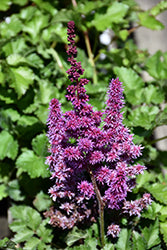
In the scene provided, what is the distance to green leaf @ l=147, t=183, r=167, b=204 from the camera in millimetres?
1619

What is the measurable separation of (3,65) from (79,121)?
110 cm

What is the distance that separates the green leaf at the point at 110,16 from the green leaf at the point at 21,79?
0.70 metres

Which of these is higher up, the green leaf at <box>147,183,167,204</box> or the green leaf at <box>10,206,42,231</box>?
the green leaf at <box>10,206,42,231</box>

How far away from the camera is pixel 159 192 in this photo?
1.67m

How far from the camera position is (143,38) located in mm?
3100

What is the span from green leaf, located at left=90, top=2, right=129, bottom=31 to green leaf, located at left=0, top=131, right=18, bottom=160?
42.3 inches

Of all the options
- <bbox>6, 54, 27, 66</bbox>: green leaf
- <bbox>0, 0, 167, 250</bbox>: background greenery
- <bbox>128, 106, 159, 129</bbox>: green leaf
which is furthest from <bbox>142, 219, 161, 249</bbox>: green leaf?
<bbox>6, 54, 27, 66</bbox>: green leaf

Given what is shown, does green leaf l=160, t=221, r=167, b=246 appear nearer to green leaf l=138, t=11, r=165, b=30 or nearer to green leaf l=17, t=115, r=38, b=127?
green leaf l=17, t=115, r=38, b=127

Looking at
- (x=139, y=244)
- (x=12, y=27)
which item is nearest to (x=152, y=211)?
(x=139, y=244)

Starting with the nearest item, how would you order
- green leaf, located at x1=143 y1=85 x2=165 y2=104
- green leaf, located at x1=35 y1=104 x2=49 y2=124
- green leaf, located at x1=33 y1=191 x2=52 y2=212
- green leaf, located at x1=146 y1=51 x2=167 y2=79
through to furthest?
1. green leaf, located at x1=33 y1=191 x2=52 y2=212
2. green leaf, located at x1=35 y1=104 x2=49 y2=124
3. green leaf, located at x1=143 y1=85 x2=165 y2=104
4. green leaf, located at x1=146 y1=51 x2=167 y2=79

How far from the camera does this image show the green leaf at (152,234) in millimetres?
1553

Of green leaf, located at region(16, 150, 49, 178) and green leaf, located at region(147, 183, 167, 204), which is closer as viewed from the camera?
green leaf, located at region(147, 183, 167, 204)

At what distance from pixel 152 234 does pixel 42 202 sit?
662 mm

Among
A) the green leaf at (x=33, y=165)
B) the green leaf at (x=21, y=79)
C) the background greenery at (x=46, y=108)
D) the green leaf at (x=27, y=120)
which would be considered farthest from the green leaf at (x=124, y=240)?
the green leaf at (x=21, y=79)
